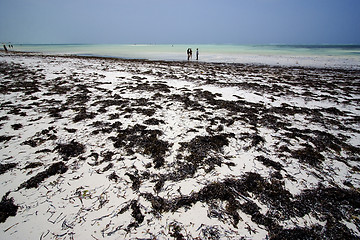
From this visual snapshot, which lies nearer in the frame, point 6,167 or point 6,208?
point 6,208

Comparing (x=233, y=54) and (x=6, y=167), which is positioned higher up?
(x=233, y=54)

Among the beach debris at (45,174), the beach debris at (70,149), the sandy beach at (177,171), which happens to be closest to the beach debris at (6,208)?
the sandy beach at (177,171)

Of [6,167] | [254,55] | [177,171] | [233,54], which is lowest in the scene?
[177,171]

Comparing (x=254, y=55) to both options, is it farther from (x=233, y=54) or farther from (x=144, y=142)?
(x=144, y=142)

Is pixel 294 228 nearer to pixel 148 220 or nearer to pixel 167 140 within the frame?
pixel 148 220

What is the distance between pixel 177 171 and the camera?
3.31 m

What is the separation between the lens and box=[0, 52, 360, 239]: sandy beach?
233cm

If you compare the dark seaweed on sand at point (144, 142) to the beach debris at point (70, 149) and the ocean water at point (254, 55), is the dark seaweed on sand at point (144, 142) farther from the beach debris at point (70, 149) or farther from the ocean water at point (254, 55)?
the ocean water at point (254, 55)

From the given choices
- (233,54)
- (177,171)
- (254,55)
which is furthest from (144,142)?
(233,54)

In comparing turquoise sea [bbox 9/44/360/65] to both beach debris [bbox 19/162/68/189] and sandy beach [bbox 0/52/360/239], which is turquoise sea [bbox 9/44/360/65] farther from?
beach debris [bbox 19/162/68/189]

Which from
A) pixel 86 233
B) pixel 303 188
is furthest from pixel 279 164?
pixel 86 233

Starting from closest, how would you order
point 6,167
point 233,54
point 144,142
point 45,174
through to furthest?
point 45,174 → point 6,167 → point 144,142 → point 233,54

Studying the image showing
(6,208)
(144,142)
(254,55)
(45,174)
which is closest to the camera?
(6,208)

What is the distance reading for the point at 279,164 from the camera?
354 centimetres
